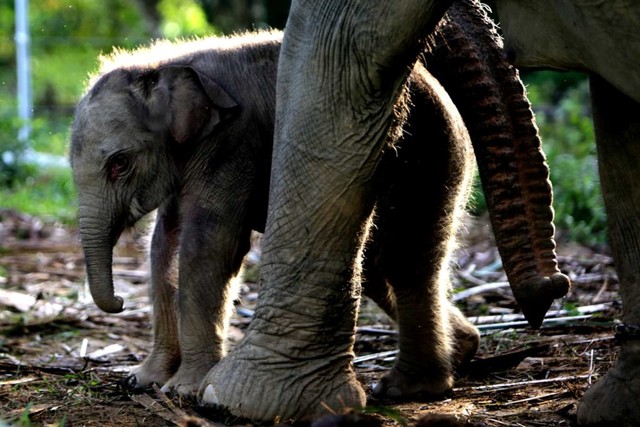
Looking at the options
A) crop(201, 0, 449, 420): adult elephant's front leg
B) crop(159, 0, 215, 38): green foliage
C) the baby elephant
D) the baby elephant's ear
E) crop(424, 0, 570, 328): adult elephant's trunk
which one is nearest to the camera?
crop(201, 0, 449, 420): adult elephant's front leg

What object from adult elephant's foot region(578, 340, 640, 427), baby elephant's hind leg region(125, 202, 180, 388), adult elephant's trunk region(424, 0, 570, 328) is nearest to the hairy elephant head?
baby elephant's hind leg region(125, 202, 180, 388)

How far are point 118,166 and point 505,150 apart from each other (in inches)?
63.9

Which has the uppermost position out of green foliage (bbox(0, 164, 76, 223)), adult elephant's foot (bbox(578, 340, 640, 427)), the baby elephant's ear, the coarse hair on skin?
green foliage (bbox(0, 164, 76, 223))

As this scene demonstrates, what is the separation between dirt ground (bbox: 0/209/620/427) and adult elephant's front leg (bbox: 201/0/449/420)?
0.64 ft

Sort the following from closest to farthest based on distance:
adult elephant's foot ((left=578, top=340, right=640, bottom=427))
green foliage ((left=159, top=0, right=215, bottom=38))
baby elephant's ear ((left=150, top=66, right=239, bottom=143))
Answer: adult elephant's foot ((left=578, top=340, right=640, bottom=427)) < baby elephant's ear ((left=150, top=66, right=239, bottom=143)) < green foliage ((left=159, top=0, right=215, bottom=38))

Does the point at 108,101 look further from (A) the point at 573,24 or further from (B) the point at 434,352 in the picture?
(A) the point at 573,24

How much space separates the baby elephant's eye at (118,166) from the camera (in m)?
4.76

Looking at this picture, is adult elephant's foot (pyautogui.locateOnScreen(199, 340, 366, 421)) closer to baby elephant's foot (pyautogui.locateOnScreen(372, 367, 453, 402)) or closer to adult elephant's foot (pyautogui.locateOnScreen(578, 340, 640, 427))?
adult elephant's foot (pyautogui.locateOnScreen(578, 340, 640, 427))

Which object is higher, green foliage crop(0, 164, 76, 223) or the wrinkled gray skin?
green foliage crop(0, 164, 76, 223)

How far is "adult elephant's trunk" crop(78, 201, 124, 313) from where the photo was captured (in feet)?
15.0

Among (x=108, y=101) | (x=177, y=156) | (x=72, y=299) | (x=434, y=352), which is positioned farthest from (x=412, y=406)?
(x=72, y=299)

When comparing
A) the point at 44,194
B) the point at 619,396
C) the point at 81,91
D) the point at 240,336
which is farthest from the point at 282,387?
the point at 44,194

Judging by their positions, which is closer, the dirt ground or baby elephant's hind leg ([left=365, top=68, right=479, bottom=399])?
the dirt ground

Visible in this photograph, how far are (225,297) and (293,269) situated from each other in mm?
944
